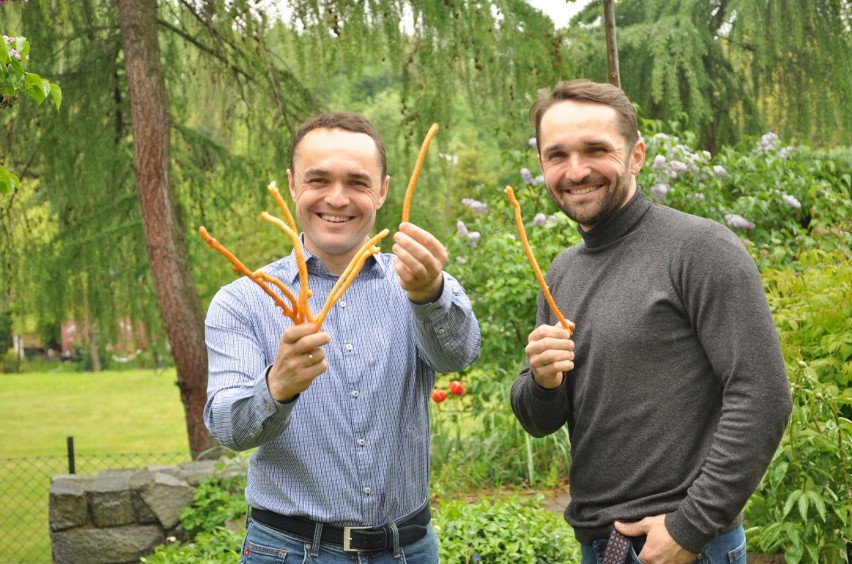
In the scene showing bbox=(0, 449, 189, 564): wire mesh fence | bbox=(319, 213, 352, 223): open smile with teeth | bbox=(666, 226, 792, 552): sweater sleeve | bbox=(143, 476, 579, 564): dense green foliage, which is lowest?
bbox=(0, 449, 189, 564): wire mesh fence

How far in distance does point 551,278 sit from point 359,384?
54 centimetres

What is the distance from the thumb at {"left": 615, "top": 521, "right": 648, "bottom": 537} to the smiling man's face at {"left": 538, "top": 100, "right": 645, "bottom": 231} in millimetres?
600

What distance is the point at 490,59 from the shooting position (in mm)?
5316

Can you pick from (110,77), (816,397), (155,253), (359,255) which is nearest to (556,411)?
(359,255)

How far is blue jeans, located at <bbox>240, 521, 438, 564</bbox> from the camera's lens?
1.80m

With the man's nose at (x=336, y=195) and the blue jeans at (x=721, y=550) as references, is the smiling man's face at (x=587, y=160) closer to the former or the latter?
the man's nose at (x=336, y=195)

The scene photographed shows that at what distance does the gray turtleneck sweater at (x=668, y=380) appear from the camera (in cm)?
170

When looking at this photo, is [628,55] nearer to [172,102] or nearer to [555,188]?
[172,102]

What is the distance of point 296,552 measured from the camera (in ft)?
5.93

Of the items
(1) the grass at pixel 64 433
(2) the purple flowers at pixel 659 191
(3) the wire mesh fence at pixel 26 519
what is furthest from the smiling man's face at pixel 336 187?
(1) the grass at pixel 64 433

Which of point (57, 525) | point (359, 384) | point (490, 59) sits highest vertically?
point (490, 59)

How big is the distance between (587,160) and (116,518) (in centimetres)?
445

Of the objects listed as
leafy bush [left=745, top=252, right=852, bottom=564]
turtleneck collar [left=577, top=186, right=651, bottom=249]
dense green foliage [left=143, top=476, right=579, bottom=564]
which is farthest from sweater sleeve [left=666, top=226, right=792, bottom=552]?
dense green foliage [left=143, top=476, right=579, bottom=564]

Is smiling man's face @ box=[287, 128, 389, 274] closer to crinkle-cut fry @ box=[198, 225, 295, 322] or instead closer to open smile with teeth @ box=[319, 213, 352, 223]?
open smile with teeth @ box=[319, 213, 352, 223]
